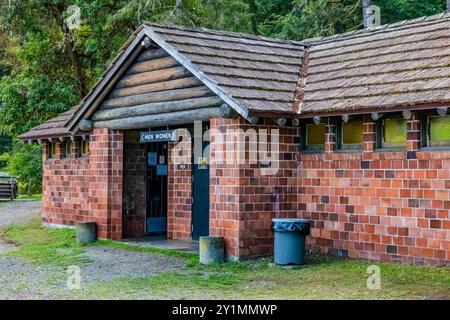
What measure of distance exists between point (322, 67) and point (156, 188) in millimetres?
5488

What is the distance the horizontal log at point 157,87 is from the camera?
13294 millimetres

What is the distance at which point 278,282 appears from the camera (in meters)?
10.4

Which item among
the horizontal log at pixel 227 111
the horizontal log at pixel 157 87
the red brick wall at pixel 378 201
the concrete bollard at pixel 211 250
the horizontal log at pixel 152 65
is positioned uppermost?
the horizontal log at pixel 152 65

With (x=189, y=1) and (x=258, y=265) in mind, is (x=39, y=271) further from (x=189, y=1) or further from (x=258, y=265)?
(x=189, y=1)

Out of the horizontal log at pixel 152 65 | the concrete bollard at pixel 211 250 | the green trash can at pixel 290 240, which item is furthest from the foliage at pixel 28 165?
the green trash can at pixel 290 240

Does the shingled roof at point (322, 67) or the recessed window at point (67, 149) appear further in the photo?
the recessed window at point (67, 149)

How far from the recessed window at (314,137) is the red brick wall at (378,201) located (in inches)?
7.7

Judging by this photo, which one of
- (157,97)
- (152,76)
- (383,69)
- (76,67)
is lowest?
(157,97)

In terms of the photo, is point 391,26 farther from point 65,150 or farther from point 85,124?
point 65,150

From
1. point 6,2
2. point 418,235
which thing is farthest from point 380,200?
point 6,2

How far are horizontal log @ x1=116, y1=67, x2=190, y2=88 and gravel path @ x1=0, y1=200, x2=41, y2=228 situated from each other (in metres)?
8.29

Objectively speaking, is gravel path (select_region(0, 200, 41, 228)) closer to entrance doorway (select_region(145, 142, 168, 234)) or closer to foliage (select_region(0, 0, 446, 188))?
foliage (select_region(0, 0, 446, 188))

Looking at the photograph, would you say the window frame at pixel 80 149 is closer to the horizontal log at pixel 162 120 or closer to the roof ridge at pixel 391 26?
the horizontal log at pixel 162 120

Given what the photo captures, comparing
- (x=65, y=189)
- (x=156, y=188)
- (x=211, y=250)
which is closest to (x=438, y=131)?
(x=211, y=250)
